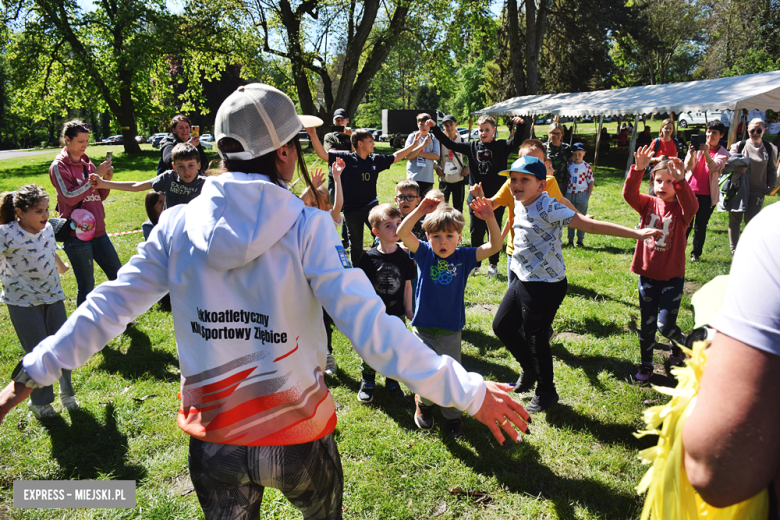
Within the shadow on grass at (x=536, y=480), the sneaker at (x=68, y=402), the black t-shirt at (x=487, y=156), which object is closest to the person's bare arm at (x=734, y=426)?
the shadow on grass at (x=536, y=480)

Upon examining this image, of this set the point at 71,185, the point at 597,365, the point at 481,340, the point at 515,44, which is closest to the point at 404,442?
the point at 481,340

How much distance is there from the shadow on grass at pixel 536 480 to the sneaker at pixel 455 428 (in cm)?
6

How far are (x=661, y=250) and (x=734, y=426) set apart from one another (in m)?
3.82

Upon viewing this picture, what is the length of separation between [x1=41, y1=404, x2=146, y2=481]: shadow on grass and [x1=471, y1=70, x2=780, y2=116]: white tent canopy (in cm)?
1776

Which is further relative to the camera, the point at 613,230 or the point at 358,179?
the point at 358,179

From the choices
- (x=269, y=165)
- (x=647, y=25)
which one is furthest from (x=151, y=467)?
(x=647, y=25)

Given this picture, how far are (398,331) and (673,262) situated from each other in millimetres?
3800

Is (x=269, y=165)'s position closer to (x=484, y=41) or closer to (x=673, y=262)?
(x=673, y=262)

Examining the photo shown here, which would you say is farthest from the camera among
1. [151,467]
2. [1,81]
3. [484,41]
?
[1,81]

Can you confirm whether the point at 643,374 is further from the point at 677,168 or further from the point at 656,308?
the point at 677,168

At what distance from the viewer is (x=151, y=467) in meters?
3.62

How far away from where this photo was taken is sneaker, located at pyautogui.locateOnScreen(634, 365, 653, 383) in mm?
4574

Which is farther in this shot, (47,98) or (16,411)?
(47,98)

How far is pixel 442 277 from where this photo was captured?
389cm
